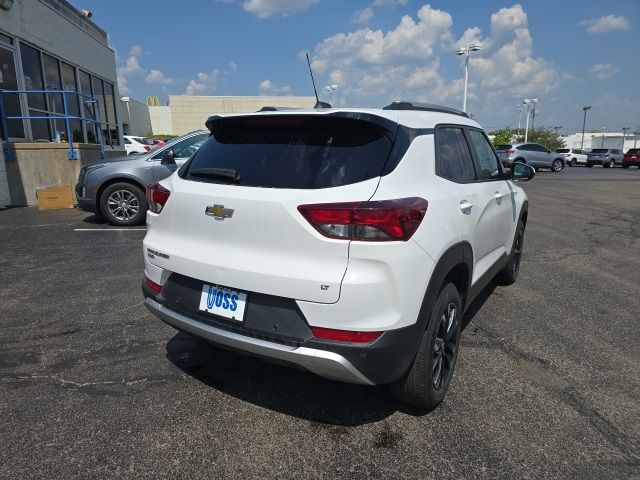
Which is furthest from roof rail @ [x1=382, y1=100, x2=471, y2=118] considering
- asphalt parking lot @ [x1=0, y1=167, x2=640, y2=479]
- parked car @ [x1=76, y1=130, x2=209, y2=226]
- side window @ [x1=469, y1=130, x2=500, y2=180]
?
parked car @ [x1=76, y1=130, x2=209, y2=226]

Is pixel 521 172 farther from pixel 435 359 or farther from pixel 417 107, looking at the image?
pixel 435 359

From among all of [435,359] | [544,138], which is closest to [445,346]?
[435,359]

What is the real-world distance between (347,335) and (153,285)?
1389 millimetres

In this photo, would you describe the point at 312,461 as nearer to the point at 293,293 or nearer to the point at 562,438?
the point at 293,293

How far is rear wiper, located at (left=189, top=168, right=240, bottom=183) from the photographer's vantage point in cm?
259

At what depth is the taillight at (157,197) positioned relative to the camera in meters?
2.88

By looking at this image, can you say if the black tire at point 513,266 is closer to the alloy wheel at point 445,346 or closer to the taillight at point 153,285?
the alloy wheel at point 445,346

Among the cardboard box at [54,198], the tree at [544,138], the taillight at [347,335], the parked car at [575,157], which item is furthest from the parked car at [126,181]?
the tree at [544,138]

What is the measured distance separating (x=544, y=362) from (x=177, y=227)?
2.80 meters

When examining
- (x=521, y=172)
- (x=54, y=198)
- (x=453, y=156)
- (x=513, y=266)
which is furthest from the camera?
(x=54, y=198)

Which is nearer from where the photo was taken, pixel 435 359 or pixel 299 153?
pixel 299 153

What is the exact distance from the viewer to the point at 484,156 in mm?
3939

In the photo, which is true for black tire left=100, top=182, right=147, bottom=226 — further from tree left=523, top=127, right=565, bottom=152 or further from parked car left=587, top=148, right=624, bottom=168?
tree left=523, top=127, right=565, bottom=152

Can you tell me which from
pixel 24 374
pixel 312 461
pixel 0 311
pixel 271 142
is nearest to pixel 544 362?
pixel 312 461
